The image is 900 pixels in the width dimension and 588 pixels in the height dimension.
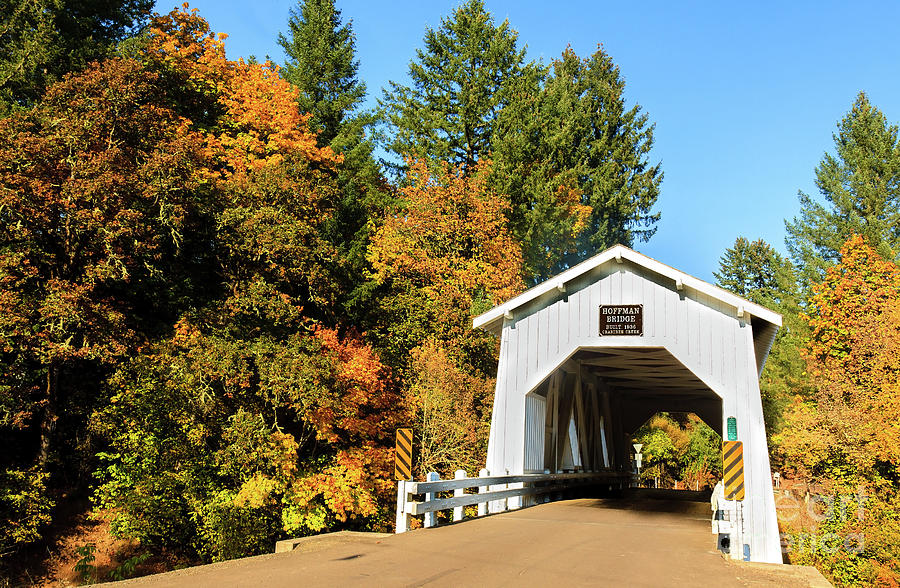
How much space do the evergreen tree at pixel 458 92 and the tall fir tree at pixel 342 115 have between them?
223cm

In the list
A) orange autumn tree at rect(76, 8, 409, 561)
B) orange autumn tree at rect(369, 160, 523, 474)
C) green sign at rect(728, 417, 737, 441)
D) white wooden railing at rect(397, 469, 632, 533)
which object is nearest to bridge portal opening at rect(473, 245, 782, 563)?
green sign at rect(728, 417, 737, 441)

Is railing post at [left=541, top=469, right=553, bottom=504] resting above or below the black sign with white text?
below

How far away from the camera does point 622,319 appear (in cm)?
1392

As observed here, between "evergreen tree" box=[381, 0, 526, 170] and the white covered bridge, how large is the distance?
52.3 ft

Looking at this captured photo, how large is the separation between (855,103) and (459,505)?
3380cm

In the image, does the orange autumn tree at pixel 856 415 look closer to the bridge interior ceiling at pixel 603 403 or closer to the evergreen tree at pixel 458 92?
the bridge interior ceiling at pixel 603 403

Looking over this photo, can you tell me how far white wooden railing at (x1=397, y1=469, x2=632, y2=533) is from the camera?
971 centimetres

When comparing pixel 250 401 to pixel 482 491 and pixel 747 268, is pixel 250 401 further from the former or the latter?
pixel 747 268

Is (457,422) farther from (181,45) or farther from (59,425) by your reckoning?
(181,45)

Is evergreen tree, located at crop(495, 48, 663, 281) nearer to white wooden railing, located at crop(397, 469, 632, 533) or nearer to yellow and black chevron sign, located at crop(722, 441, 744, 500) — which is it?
white wooden railing, located at crop(397, 469, 632, 533)

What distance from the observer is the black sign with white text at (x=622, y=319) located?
13.8 metres

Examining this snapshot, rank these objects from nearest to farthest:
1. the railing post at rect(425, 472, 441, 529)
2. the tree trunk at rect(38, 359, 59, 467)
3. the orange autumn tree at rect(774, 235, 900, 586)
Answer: the railing post at rect(425, 472, 441, 529) < the tree trunk at rect(38, 359, 59, 467) < the orange autumn tree at rect(774, 235, 900, 586)

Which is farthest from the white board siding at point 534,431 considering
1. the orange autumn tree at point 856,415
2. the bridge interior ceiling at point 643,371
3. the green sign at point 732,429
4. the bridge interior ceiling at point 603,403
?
the orange autumn tree at point 856,415

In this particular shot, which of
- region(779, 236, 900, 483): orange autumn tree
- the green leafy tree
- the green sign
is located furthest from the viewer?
region(779, 236, 900, 483): orange autumn tree
